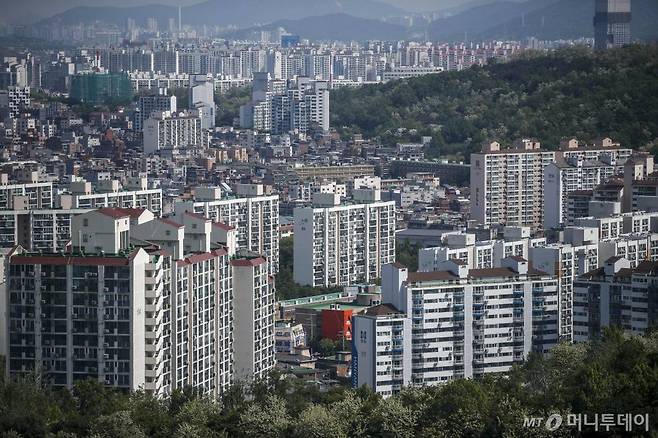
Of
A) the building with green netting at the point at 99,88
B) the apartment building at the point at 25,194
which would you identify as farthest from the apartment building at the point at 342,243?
the building with green netting at the point at 99,88

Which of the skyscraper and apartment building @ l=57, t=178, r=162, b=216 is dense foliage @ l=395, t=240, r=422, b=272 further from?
the skyscraper

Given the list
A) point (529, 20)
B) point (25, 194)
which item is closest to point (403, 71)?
point (529, 20)

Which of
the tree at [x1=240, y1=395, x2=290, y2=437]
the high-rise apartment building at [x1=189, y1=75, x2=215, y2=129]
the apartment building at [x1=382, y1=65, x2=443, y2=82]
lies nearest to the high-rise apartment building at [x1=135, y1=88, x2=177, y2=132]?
the high-rise apartment building at [x1=189, y1=75, x2=215, y2=129]

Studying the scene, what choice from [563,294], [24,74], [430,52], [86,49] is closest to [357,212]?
[563,294]

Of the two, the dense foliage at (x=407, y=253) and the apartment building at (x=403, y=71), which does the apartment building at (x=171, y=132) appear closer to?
the dense foliage at (x=407, y=253)

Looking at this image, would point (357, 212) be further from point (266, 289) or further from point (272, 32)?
point (272, 32)
